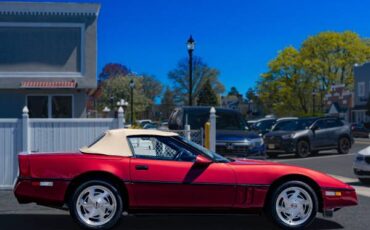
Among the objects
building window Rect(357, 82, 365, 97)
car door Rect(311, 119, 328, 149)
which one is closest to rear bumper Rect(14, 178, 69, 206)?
car door Rect(311, 119, 328, 149)

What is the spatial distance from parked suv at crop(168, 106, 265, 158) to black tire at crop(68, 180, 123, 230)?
747cm

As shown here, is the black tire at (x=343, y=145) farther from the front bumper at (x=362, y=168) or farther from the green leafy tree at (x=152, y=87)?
the green leafy tree at (x=152, y=87)

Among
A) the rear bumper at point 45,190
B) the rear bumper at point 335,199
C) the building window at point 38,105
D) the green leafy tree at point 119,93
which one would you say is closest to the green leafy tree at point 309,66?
the green leafy tree at point 119,93

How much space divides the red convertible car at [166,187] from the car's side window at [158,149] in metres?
0.02

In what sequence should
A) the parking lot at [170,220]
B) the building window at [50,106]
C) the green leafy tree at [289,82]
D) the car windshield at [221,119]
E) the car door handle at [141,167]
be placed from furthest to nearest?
the green leafy tree at [289,82], the building window at [50,106], the car windshield at [221,119], the parking lot at [170,220], the car door handle at [141,167]

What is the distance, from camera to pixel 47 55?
75.3 feet

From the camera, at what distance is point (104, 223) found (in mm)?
7273

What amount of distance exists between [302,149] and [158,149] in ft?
52.6

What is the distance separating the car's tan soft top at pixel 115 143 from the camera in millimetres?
7609

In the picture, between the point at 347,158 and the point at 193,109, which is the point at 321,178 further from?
the point at 347,158

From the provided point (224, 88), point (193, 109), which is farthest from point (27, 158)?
point (224, 88)

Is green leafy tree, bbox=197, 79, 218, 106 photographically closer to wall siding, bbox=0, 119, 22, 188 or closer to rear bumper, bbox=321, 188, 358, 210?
wall siding, bbox=0, 119, 22, 188

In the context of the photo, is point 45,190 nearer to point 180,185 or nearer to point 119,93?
point 180,185

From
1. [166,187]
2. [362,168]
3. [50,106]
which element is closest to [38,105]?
[50,106]
